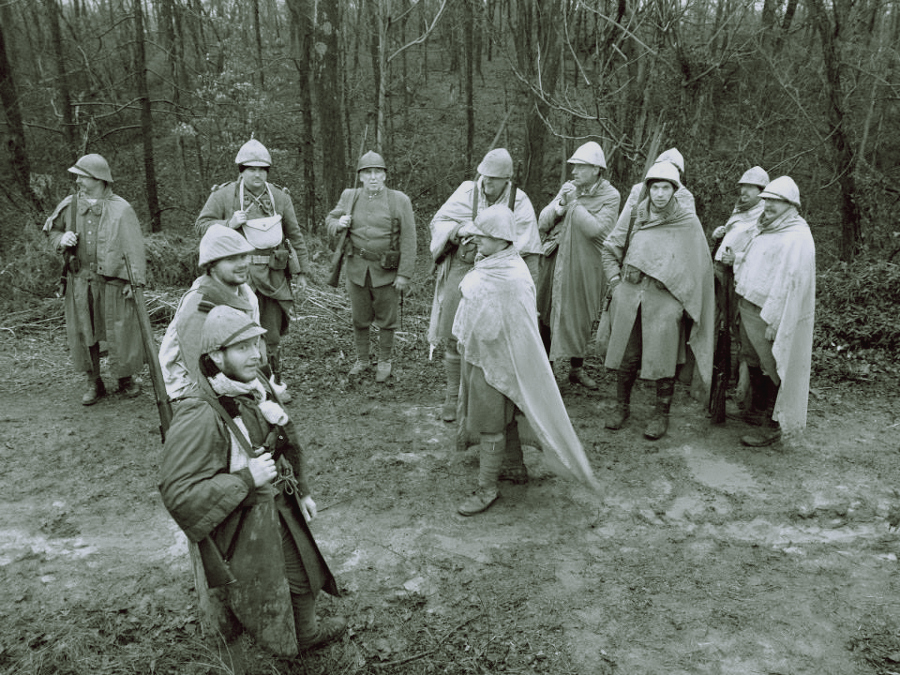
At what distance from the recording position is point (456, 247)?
233 inches

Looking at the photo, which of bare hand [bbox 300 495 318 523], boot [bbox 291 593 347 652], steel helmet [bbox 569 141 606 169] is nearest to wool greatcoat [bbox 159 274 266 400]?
bare hand [bbox 300 495 318 523]

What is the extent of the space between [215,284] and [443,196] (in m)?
15.5

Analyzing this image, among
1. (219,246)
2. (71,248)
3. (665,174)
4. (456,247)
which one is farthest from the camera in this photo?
(71,248)

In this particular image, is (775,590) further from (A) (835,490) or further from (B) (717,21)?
Result: (B) (717,21)

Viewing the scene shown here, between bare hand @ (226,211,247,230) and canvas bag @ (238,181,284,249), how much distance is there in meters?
0.05

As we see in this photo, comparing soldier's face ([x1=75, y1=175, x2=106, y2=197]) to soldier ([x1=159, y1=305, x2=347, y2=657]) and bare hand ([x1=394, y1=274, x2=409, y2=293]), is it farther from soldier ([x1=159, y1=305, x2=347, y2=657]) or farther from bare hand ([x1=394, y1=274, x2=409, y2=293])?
soldier ([x1=159, y1=305, x2=347, y2=657])

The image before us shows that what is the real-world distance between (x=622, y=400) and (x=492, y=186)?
6.80 ft

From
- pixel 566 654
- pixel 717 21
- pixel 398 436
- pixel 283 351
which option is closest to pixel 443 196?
pixel 717 21

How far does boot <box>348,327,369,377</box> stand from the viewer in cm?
707

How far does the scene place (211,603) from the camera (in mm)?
2928

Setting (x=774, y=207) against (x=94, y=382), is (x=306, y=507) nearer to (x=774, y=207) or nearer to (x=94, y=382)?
(x=774, y=207)

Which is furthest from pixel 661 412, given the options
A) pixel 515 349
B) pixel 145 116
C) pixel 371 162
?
pixel 145 116

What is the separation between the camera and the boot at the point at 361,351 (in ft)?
23.2

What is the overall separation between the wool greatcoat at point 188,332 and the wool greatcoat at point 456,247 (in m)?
2.06
